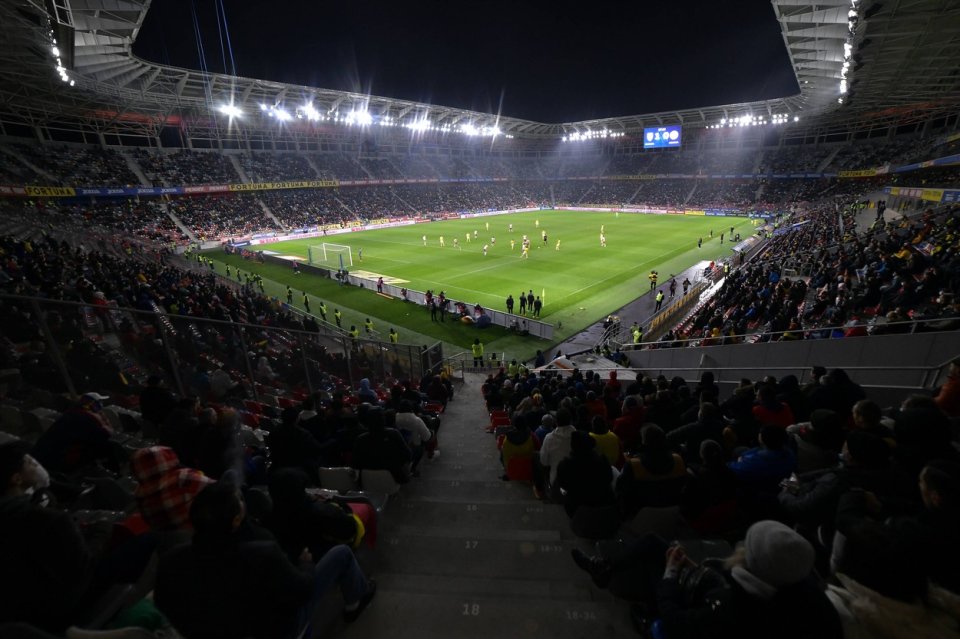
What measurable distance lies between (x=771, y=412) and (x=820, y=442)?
1.48 m

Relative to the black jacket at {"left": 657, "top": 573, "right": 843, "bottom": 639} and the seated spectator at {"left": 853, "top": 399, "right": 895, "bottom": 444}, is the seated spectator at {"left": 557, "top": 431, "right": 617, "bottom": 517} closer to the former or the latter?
the black jacket at {"left": 657, "top": 573, "right": 843, "bottom": 639}

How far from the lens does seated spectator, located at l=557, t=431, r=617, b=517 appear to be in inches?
157

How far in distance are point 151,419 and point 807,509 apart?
6703 millimetres

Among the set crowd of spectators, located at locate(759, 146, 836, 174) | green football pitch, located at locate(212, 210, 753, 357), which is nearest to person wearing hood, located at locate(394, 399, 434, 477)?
green football pitch, located at locate(212, 210, 753, 357)

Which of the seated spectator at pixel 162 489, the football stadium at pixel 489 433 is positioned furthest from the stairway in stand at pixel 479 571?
the seated spectator at pixel 162 489

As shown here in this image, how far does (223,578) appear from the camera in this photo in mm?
2232

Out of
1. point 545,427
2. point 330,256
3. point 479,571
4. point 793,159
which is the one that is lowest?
point 330,256

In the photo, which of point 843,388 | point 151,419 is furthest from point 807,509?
point 151,419

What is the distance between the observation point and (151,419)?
17.1 ft

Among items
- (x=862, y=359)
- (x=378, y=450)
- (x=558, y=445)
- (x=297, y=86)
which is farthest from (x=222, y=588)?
(x=297, y=86)

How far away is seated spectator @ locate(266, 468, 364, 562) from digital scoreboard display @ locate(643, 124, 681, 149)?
83146 millimetres

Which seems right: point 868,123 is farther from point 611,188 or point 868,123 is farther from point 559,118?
point 559,118

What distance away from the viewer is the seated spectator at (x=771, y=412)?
544cm

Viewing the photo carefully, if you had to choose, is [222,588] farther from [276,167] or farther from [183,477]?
[276,167]
